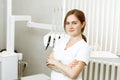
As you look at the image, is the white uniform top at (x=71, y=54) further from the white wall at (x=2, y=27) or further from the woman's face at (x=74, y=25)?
the white wall at (x=2, y=27)

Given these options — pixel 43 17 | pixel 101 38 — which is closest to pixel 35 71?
pixel 43 17

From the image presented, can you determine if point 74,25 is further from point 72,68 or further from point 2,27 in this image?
point 2,27

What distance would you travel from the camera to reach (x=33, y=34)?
297 centimetres

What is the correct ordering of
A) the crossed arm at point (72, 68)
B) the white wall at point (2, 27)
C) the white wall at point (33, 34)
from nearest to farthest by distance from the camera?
the crossed arm at point (72, 68) → the white wall at point (33, 34) → the white wall at point (2, 27)

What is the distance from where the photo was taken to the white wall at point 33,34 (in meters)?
2.76

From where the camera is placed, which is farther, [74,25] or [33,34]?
[33,34]

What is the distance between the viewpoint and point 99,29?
221 centimetres

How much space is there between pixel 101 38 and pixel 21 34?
54.7 inches

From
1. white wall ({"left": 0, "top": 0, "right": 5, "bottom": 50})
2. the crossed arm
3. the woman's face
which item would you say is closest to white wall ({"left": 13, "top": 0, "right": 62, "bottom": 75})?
white wall ({"left": 0, "top": 0, "right": 5, "bottom": 50})

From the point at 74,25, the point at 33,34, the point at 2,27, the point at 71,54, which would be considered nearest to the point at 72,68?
the point at 71,54

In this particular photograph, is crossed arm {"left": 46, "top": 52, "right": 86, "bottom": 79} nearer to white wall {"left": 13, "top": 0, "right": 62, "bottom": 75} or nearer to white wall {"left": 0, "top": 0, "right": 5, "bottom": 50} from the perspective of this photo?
white wall {"left": 13, "top": 0, "right": 62, "bottom": 75}

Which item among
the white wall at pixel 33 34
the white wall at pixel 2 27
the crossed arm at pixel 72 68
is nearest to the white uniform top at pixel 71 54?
the crossed arm at pixel 72 68

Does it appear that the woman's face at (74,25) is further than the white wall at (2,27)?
No

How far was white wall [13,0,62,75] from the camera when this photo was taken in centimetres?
276
